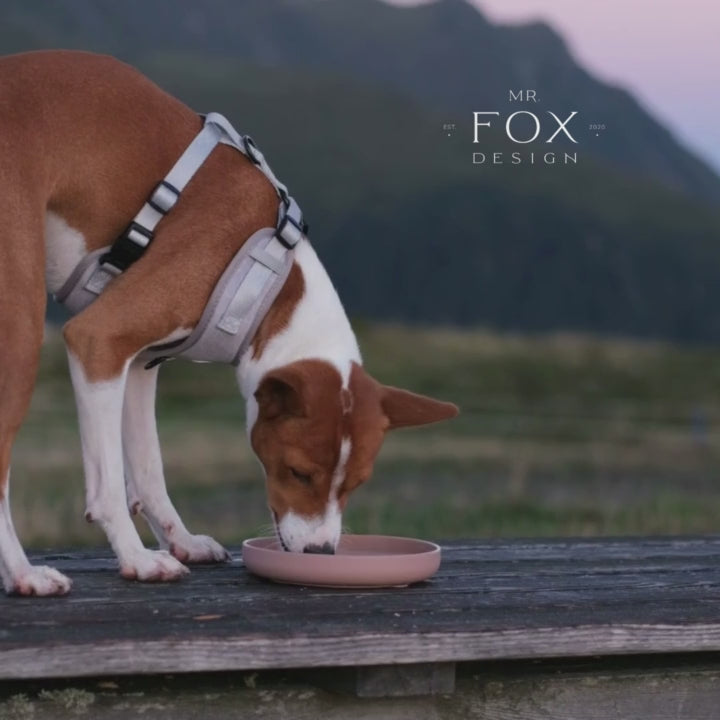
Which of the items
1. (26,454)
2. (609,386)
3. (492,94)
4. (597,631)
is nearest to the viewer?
(597,631)

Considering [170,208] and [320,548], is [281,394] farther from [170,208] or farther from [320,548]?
[170,208]

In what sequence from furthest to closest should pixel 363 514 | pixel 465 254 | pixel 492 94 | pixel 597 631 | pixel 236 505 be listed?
pixel 492 94, pixel 465 254, pixel 236 505, pixel 363 514, pixel 597 631

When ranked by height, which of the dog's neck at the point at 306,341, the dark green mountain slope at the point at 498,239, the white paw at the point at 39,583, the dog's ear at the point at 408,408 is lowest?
the white paw at the point at 39,583

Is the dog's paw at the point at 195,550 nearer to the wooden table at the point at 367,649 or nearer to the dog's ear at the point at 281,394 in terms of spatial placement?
the wooden table at the point at 367,649

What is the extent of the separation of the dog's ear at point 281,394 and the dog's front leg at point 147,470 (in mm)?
560

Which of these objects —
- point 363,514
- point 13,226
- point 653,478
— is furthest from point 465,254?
point 13,226

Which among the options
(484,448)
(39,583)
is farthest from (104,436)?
(484,448)

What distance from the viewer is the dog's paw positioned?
16.8 feet

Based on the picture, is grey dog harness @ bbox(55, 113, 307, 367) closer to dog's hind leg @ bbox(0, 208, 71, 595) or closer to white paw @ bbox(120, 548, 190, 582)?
dog's hind leg @ bbox(0, 208, 71, 595)

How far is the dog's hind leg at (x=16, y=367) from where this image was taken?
4.20 meters

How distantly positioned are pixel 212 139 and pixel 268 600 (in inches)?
63.3

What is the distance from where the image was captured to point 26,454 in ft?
63.6

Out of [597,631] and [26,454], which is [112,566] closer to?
[597,631]

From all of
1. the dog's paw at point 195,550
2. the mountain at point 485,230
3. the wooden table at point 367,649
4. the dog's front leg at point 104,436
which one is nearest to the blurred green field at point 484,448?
the dog's paw at point 195,550
